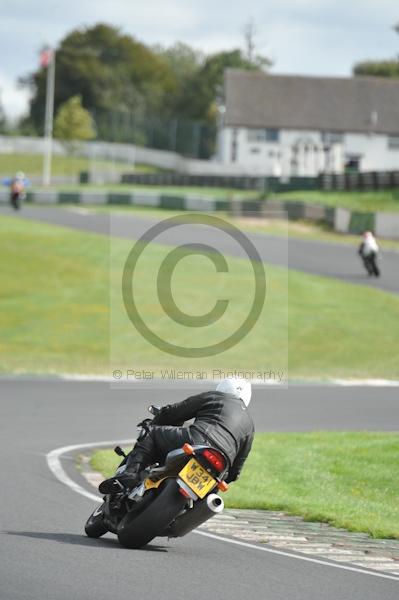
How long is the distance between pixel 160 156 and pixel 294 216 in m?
50.0

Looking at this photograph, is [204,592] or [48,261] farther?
[48,261]

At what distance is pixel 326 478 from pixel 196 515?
182 inches

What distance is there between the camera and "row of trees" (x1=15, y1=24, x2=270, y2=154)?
362 feet

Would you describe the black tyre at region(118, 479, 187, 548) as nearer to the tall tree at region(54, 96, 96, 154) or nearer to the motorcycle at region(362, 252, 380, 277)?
the motorcycle at region(362, 252, 380, 277)

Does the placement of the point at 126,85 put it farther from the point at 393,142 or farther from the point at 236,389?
the point at 236,389

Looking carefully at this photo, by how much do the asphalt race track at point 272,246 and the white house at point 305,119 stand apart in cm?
4389

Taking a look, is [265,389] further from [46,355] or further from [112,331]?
[112,331]

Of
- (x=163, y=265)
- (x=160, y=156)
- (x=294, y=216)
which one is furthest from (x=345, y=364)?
(x=160, y=156)

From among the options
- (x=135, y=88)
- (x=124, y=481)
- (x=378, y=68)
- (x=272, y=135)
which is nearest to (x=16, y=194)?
(x=272, y=135)

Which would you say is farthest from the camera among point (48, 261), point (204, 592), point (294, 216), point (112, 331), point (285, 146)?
point (285, 146)

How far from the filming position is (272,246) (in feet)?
153

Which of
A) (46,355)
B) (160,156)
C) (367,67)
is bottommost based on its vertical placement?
(46,355)

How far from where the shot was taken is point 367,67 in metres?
137

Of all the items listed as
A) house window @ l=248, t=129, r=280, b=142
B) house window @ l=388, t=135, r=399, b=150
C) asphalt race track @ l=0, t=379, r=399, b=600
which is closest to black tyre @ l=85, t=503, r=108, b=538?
asphalt race track @ l=0, t=379, r=399, b=600
